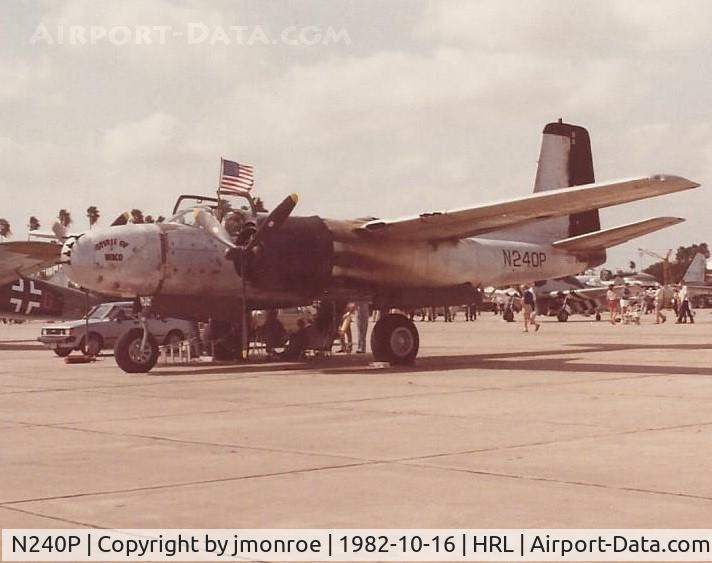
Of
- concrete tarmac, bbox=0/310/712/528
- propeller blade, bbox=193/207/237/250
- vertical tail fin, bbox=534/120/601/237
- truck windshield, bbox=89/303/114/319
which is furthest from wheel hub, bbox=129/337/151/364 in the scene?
vertical tail fin, bbox=534/120/601/237

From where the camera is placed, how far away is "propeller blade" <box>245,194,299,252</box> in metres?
20.5

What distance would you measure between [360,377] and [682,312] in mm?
35733

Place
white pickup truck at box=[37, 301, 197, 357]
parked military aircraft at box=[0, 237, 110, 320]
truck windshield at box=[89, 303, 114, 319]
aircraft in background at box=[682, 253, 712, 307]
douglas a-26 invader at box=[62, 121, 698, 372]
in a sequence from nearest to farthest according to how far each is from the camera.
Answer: douglas a-26 invader at box=[62, 121, 698, 372], white pickup truck at box=[37, 301, 197, 357], truck windshield at box=[89, 303, 114, 319], parked military aircraft at box=[0, 237, 110, 320], aircraft in background at box=[682, 253, 712, 307]

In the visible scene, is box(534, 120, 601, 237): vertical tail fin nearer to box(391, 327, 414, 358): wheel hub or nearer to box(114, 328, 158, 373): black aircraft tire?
box(391, 327, 414, 358): wheel hub

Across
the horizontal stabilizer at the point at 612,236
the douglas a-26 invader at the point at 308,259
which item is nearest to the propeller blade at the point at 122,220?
the douglas a-26 invader at the point at 308,259

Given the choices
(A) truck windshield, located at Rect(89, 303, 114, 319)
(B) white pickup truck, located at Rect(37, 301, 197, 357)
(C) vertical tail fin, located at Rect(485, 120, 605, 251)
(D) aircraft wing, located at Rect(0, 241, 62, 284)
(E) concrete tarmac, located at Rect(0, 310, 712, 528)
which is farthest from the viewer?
(A) truck windshield, located at Rect(89, 303, 114, 319)

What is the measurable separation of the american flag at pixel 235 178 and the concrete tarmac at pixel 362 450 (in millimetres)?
5188

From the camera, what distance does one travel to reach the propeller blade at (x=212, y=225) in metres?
21.2

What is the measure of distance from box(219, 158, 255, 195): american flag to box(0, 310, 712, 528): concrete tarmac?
5.19m

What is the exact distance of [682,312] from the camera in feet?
167

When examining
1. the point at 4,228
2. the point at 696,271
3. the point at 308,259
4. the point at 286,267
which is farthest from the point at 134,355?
the point at 4,228

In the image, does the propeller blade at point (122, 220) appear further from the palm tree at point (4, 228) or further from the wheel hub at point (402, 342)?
the palm tree at point (4, 228)

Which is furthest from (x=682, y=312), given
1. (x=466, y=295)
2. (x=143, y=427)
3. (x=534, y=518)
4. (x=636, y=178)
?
(x=534, y=518)

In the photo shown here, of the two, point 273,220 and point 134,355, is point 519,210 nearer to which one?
point 273,220
